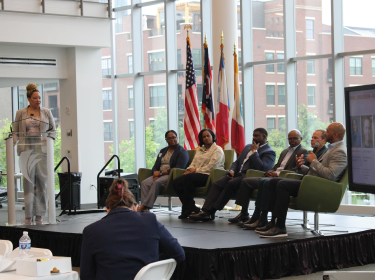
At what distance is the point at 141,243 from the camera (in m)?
2.58

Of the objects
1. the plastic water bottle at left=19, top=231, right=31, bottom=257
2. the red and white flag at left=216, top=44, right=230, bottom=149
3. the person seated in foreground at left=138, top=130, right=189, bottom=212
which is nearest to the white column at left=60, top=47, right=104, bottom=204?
the person seated in foreground at left=138, top=130, right=189, bottom=212

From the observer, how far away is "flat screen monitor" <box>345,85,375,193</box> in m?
2.58

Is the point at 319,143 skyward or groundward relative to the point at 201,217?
skyward

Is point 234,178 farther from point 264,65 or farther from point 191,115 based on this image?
point 264,65

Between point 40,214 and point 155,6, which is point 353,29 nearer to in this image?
point 155,6

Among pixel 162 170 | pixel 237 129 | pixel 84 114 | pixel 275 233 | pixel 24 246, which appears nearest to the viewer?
pixel 24 246

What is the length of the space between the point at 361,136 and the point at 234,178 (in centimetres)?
296

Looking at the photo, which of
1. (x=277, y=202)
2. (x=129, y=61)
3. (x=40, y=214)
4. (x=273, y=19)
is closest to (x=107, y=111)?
(x=129, y=61)

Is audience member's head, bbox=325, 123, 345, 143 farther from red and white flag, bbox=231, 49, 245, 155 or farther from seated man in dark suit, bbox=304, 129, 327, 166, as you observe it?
red and white flag, bbox=231, 49, 245, 155

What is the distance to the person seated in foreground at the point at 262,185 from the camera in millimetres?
4922

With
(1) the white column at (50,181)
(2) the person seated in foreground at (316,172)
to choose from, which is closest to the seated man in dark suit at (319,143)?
(2) the person seated in foreground at (316,172)

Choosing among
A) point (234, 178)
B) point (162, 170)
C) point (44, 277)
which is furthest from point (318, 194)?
point (44, 277)

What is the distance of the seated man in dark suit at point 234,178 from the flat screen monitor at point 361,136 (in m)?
2.81

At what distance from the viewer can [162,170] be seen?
656 centimetres
